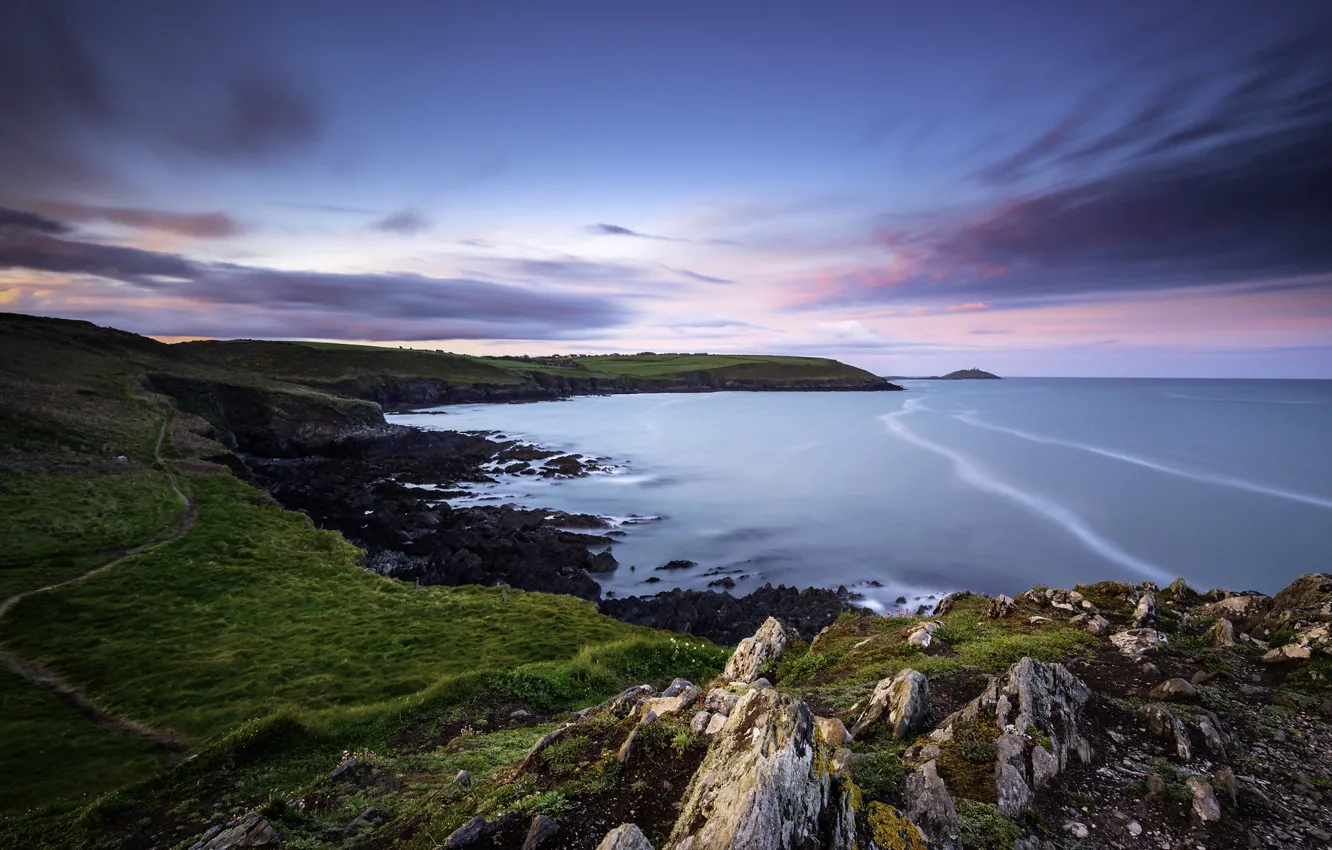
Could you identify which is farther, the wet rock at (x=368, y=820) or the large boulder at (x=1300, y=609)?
the large boulder at (x=1300, y=609)

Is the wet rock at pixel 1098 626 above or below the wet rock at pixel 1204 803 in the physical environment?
below

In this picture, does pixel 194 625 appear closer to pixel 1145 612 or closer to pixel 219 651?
pixel 219 651

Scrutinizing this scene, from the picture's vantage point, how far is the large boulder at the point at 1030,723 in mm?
7465

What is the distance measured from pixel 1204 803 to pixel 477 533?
138 ft

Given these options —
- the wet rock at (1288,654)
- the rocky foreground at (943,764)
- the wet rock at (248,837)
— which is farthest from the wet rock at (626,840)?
the wet rock at (1288,654)

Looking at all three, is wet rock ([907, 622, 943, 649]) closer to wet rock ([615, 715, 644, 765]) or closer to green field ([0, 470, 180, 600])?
wet rock ([615, 715, 644, 765])

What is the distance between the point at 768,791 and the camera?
5.85m

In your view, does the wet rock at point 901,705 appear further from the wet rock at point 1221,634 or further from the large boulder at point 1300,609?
the large boulder at point 1300,609

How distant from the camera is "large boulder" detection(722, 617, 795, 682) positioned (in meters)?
13.7

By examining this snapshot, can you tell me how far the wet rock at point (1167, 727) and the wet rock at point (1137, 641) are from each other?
11.0 ft

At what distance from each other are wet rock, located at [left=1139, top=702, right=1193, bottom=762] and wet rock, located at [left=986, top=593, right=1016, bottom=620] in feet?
21.8

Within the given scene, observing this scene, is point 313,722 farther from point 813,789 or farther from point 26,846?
point 813,789

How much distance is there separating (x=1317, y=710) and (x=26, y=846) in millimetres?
21315

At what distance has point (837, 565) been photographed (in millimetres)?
39906
